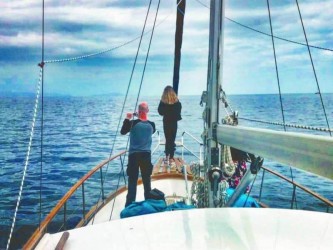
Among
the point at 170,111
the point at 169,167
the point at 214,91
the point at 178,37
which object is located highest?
the point at 178,37

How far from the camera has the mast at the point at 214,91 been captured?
10.1 feet

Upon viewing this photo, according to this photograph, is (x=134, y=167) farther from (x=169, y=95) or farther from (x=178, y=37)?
(x=178, y=37)

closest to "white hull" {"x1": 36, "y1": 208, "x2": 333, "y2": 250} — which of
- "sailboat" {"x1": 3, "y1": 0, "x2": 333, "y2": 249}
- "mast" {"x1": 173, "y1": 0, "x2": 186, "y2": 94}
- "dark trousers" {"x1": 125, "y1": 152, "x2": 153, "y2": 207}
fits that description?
"sailboat" {"x1": 3, "y1": 0, "x2": 333, "y2": 249}

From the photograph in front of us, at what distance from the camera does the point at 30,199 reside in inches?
447

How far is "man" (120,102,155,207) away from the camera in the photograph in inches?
197

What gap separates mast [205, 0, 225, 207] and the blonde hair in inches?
137

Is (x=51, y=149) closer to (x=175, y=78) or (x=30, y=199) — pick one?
(x=30, y=199)

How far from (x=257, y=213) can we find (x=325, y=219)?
35 centimetres

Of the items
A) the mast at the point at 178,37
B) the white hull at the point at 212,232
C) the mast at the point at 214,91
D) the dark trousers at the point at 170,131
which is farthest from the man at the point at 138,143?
the white hull at the point at 212,232

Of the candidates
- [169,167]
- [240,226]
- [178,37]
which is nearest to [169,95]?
[178,37]

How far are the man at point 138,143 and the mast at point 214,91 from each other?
189 centimetres

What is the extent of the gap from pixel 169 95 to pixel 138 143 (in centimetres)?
190

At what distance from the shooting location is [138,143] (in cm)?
512

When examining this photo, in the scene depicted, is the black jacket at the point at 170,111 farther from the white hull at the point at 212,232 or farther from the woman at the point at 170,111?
the white hull at the point at 212,232
